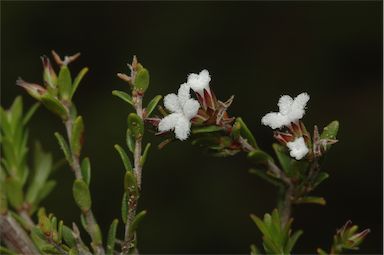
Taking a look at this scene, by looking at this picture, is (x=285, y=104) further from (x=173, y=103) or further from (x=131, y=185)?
(x=131, y=185)

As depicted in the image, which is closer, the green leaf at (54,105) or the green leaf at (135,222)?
the green leaf at (135,222)

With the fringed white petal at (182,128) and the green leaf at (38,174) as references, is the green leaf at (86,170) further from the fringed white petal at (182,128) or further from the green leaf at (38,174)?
the green leaf at (38,174)

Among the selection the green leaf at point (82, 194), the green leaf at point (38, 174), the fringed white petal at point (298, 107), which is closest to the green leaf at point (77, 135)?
the green leaf at point (82, 194)

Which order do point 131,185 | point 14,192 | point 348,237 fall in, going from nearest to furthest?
point 131,185
point 348,237
point 14,192

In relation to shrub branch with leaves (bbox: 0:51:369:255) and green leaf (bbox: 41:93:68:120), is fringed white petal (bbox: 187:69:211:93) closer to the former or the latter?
shrub branch with leaves (bbox: 0:51:369:255)

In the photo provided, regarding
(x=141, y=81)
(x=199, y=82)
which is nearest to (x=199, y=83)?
(x=199, y=82)
